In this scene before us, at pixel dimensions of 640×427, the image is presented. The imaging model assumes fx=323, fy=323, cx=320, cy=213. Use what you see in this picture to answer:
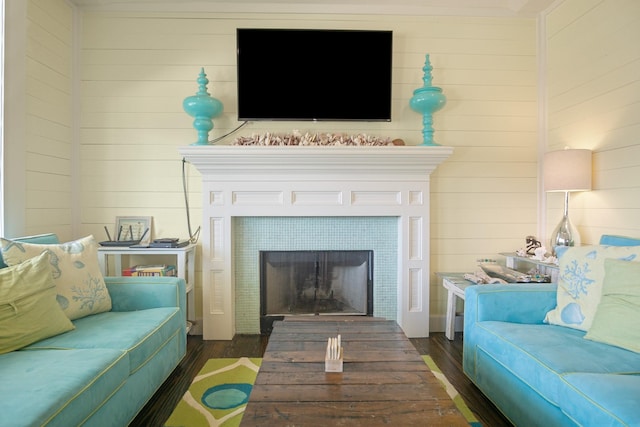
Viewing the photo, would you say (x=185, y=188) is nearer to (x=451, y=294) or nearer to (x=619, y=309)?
(x=451, y=294)

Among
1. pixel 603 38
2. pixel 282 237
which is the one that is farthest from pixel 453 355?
pixel 603 38

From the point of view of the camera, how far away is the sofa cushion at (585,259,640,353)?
1.38 meters

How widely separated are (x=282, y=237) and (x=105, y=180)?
155 centimetres

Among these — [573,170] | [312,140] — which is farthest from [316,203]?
[573,170]

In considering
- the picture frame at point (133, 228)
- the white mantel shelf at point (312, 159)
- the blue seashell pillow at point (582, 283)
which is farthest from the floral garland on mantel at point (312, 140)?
the blue seashell pillow at point (582, 283)

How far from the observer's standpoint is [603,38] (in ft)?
7.20

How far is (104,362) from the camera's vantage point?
1.28 m

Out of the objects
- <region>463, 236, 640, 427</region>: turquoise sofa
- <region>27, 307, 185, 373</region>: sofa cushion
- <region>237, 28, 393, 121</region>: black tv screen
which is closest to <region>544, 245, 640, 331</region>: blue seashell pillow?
<region>463, 236, 640, 427</region>: turquoise sofa

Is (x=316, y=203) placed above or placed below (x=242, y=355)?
above

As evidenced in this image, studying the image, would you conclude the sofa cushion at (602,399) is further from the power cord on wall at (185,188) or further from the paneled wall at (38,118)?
the paneled wall at (38,118)

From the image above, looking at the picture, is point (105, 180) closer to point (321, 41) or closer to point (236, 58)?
point (236, 58)

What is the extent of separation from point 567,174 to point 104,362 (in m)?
2.82

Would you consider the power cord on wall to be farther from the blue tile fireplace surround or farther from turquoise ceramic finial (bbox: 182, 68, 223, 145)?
the blue tile fireplace surround

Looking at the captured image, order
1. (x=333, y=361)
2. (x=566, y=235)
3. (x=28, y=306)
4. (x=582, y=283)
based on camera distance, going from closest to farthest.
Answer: (x=333, y=361) < (x=28, y=306) < (x=582, y=283) < (x=566, y=235)
